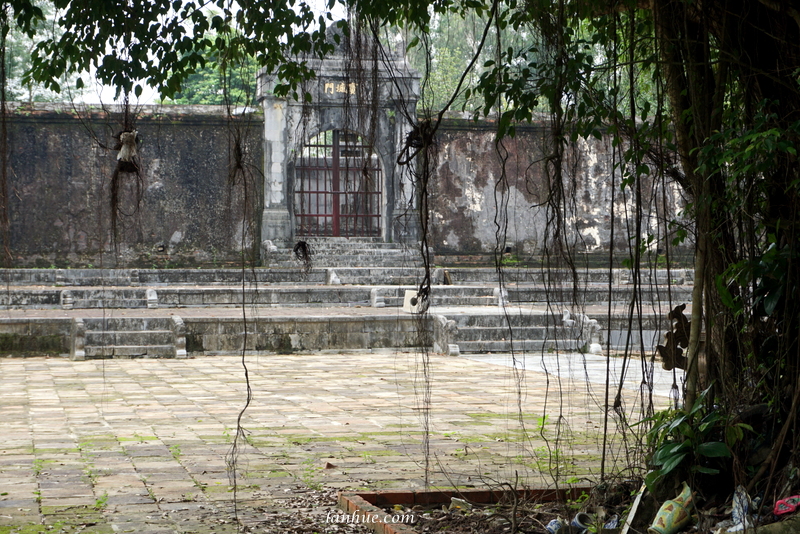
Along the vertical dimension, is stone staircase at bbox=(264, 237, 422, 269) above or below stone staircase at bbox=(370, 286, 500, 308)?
above

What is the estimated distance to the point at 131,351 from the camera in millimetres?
11328

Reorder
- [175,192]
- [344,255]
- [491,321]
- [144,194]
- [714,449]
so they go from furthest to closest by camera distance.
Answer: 1. [175,192]
2. [144,194]
3. [344,255]
4. [491,321]
5. [714,449]

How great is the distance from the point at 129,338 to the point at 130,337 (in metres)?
0.02

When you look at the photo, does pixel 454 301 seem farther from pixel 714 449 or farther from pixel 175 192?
pixel 714 449

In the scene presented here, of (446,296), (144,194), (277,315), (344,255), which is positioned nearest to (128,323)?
(277,315)

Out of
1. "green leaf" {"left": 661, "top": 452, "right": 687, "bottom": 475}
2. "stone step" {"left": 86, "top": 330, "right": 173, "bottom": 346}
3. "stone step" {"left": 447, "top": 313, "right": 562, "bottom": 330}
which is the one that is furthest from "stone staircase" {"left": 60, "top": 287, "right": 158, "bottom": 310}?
"green leaf" {"left": 661, "top": 452, "right": 687, "bottom": 475}

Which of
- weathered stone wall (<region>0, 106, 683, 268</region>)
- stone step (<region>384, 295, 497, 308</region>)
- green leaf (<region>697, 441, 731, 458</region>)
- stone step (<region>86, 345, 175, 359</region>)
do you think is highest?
weathered stone wall (<region>0, 106, 683, 268</region>)

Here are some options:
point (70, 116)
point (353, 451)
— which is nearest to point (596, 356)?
point (353, 451)

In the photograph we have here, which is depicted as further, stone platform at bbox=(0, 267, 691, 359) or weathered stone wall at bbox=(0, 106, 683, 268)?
weathered stone wall at bbox=(0, 106, 683, 268)

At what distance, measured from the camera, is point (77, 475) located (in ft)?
15.7

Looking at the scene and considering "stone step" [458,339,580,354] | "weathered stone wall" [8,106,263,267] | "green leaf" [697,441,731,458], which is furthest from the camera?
"weathered stone wall" [8,106,263,267]

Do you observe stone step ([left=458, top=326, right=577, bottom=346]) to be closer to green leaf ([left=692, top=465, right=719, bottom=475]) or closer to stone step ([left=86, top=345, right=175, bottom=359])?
stone step ([left=86, top=345, right=175, bottom=359])

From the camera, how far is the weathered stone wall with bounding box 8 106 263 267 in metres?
19.3

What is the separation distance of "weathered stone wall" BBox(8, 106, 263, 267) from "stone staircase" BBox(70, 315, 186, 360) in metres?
7.36
